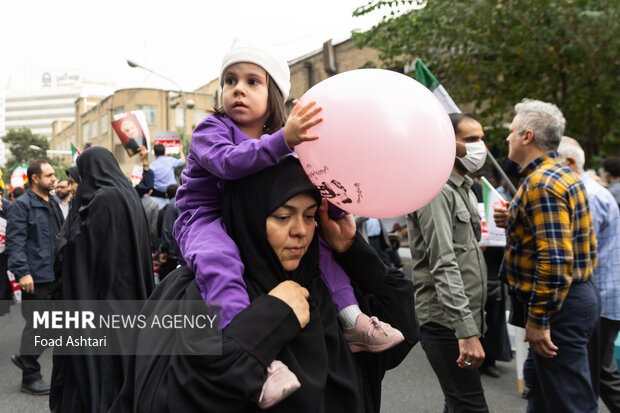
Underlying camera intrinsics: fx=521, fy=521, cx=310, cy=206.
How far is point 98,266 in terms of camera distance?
141 inches

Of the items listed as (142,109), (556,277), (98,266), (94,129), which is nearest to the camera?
(556,277)

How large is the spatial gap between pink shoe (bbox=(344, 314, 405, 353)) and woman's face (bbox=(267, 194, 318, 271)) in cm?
32

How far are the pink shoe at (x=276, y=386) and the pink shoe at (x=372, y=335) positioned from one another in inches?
14.1

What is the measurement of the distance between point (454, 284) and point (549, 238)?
0.54 meters

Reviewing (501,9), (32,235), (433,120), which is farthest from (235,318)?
(501,9)

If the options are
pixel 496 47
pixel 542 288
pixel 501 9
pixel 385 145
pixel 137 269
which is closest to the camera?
pixel 385 145

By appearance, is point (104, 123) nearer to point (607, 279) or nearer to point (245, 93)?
point (607, 279)

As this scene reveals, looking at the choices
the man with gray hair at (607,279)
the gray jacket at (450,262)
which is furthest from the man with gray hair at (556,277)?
the man with gray hair at (607,279)

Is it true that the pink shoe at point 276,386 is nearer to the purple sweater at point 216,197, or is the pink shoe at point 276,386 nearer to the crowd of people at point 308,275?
the crowd of people at point 308,275

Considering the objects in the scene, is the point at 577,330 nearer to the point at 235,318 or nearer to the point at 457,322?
the point at 457,322

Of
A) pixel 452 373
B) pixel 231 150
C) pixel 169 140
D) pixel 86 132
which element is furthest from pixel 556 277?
pixel 86 132

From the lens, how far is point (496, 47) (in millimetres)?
8523

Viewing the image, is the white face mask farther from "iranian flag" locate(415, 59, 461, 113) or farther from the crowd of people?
"iranian flag" locate(415, 59, 461, 113)

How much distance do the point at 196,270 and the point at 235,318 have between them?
20cm
